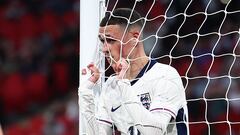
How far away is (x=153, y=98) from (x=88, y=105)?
0.15 metres

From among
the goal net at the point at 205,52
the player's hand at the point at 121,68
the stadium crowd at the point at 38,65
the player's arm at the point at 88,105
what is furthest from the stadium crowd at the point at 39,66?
the player's hand at the point at 121,68

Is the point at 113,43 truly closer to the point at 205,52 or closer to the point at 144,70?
the point at 144,70

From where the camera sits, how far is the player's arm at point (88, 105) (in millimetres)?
1000

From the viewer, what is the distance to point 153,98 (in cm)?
96

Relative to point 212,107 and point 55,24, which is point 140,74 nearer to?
point 212,107

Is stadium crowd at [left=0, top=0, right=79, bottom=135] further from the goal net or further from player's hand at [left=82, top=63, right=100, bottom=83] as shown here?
player's hand at [left=82, top=63, right=100, bottom=83]

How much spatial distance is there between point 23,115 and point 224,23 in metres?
1.06

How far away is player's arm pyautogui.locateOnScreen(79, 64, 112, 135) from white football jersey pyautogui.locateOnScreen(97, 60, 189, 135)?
0.14 ft

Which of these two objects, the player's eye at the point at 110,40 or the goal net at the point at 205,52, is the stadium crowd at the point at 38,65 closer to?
the goal net at the point at 205,52

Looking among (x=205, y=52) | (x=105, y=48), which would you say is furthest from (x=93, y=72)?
(x=205, y=52)

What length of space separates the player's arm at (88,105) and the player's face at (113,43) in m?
0.05

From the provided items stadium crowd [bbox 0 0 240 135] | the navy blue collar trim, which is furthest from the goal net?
stadium crowd [bbox 0 0 240 135]

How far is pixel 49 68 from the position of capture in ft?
7.50

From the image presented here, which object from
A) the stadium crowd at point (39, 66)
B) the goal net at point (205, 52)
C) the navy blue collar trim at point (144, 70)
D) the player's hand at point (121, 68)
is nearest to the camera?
the player's hand at point (121, 68)
